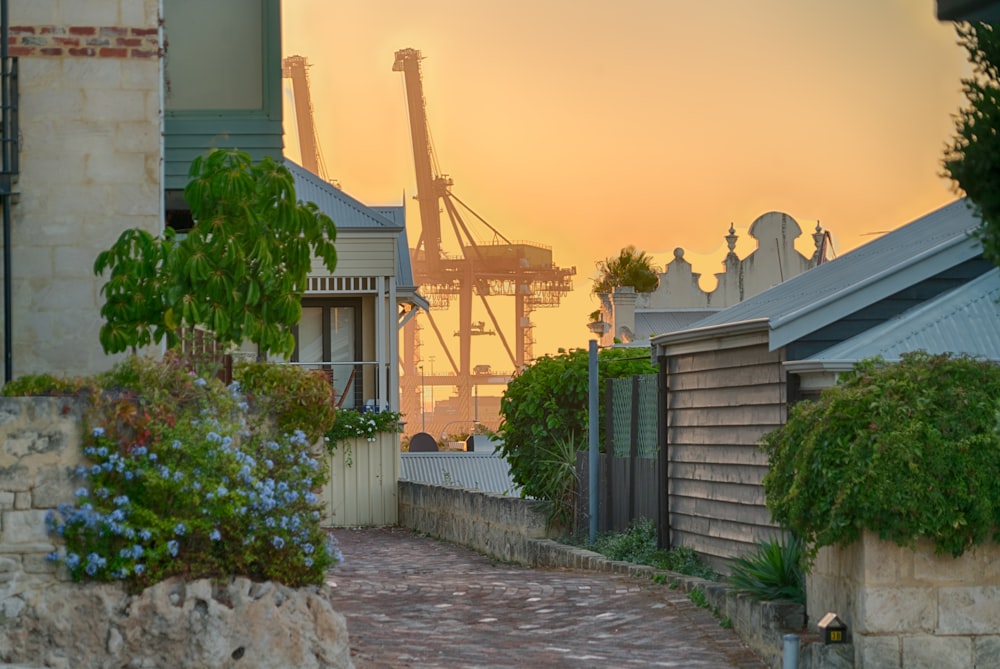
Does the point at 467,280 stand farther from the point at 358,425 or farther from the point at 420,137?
the point at 358,425

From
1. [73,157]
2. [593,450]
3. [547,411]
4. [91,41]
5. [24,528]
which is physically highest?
[91,41]

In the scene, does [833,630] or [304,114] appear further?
[304,114]

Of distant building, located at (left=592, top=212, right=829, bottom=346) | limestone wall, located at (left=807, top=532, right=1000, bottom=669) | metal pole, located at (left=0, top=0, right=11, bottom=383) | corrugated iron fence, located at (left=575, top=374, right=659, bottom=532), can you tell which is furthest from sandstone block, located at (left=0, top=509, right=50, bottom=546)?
distant building, located at (left=592, top=212, right=829, bottom=346)

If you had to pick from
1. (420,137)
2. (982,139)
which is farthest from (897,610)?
(420,137)

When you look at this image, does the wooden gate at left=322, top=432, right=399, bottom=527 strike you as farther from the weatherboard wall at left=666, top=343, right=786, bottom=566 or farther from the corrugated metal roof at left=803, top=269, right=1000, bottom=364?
the corrugated metal roof at left=803, top=269, right=1000, bottom=364

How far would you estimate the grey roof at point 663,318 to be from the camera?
46.8 metres

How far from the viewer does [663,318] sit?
157ft

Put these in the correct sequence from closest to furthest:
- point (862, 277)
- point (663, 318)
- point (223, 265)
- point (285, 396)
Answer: point (285, 396) < point (223, 265) < point (862, 277) < point (663, 318)

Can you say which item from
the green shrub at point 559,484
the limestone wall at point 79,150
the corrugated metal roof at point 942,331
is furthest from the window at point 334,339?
the corrugated metal roof at point 942,331

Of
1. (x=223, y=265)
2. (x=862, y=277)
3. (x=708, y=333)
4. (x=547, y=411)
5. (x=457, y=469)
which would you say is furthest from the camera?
(x=457, y=469)

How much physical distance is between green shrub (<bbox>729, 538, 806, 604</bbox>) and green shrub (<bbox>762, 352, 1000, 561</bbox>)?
88 cm

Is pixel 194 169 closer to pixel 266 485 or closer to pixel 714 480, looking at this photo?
pixel 266 485

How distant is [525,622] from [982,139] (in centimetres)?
545

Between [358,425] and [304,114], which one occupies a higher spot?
[304,114]
